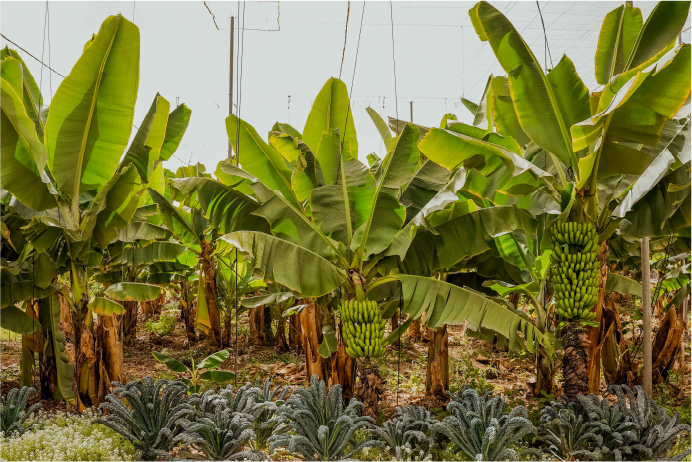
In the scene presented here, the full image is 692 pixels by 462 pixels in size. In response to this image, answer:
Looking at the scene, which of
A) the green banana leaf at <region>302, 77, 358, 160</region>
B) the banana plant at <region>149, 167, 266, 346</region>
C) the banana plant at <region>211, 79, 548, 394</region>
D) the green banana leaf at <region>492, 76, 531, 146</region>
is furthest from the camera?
the green banana leaf at <region>302, 77, 358, 160</region>

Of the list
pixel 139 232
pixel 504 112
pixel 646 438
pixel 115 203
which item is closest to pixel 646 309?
pixel 646 438

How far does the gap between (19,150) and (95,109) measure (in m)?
0.62

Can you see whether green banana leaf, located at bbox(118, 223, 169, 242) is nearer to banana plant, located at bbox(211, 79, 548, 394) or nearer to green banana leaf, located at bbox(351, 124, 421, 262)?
banana plant, located at bbox(211, 79, 548, 394)

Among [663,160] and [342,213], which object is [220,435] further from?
[663,160]

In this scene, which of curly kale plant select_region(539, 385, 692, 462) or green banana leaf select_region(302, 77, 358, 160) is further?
green banana leaf select_region(302, 77, 358, 160)

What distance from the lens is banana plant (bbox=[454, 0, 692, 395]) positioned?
2.69 m

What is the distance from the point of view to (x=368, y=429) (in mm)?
3291

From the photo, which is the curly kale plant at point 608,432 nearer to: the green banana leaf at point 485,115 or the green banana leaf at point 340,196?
the green banana leaf at point 340,196

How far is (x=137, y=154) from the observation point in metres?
3.99

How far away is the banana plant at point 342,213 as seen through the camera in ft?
10.8

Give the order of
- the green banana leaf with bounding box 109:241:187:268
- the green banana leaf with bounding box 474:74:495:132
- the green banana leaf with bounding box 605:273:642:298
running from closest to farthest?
the green banana leaf with bounding box 474:74:495:132, the green banana leaf with bounding box 605:273:642:298, the green banana leaf with bounding box 109:241:187:268

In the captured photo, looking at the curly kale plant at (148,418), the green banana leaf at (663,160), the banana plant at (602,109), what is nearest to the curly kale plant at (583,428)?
the banana plant at (602,109)

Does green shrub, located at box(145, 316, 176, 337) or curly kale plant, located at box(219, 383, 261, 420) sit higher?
curly kale plant, located at box(219, 383, 261, 420)

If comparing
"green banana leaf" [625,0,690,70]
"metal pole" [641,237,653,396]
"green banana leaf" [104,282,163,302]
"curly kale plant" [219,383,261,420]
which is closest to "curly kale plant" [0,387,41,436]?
"green banana leaf" [104,282,163,302]
